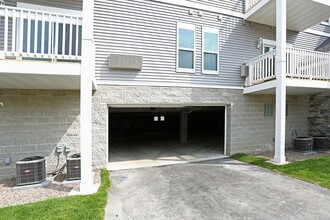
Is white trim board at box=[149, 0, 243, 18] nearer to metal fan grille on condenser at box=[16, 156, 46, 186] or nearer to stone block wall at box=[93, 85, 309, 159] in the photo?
stone block wall at box=[93, 85, 309, 159]

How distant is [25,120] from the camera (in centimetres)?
528

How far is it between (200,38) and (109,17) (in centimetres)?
332

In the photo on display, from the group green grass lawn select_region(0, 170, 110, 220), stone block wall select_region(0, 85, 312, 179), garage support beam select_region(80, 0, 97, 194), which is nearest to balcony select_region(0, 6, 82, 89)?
garage support beam select_region(80, 0, 97, 194)

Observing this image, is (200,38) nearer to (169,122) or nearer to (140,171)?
(140,171)

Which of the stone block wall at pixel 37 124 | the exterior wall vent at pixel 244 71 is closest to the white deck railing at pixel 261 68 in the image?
the exterior wall vent at pixel 244 71

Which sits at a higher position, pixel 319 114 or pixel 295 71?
pixel 295 71

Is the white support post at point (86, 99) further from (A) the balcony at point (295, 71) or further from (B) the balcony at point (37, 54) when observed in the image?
(A) the balcony at point (295, 71)

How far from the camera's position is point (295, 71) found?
702cm

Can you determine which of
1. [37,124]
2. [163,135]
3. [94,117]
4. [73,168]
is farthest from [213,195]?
[163,135]

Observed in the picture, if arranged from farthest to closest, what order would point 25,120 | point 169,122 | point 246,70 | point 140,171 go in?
point 169,122 < point 246,70 < point 140,171 < point 25,120

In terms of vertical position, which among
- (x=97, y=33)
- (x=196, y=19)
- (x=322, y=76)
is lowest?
(x=322, y=76)

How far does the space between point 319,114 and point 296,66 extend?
11.9ft

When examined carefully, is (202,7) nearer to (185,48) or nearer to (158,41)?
(185,48)

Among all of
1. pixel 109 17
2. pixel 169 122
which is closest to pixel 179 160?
pixel 109 17
